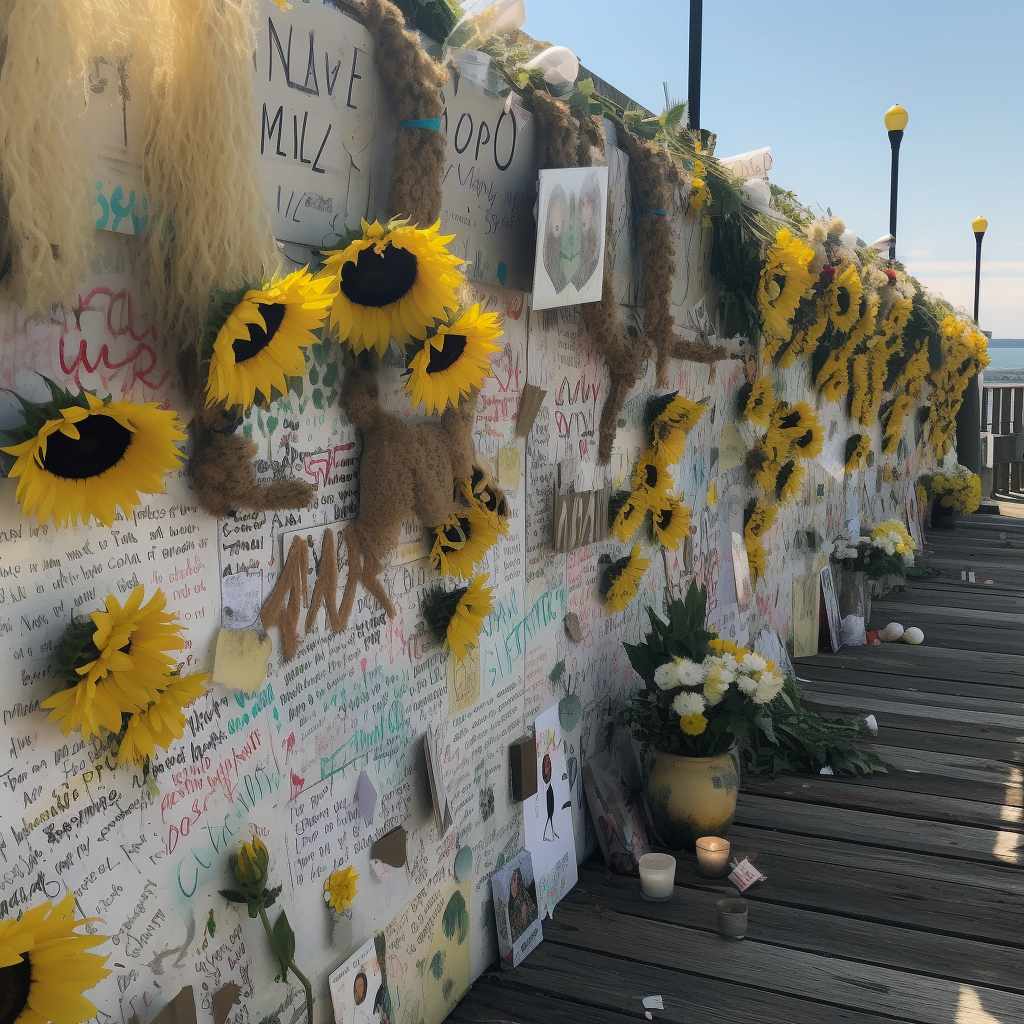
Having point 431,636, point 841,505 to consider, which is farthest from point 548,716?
point 841,505

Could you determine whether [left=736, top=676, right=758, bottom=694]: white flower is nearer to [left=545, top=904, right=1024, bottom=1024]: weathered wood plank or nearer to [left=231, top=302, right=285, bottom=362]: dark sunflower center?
[left=545, top=904, right=1024, bottom=1024]: weathered wood plank

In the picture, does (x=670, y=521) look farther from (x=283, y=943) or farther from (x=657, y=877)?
(x=283, y=943)

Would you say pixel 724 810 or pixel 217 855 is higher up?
pixel 217 855

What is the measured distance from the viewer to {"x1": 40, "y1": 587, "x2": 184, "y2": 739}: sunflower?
117cm

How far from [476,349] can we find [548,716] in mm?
1397

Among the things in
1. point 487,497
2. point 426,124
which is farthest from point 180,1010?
point 426,124

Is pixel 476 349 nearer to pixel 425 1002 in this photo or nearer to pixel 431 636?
pixel 431 636

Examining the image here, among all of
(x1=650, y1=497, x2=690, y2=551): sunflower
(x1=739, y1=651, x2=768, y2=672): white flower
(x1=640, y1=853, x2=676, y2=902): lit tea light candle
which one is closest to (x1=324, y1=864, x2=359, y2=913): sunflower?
(x1=640, y1=853, x2=676, y2=902): lit tea light candle

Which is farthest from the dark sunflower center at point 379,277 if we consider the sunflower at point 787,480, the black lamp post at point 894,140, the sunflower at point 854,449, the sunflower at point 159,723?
the black lamp post at point 894,140

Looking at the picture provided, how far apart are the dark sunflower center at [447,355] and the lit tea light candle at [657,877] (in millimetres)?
1778

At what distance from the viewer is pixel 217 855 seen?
156cm

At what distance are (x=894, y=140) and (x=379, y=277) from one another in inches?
392

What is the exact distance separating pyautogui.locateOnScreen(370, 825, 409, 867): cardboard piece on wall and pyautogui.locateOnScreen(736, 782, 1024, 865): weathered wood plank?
178cm

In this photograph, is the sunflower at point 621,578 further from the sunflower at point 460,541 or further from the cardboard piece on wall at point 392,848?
the cardboard piece on wall at point 392,848
